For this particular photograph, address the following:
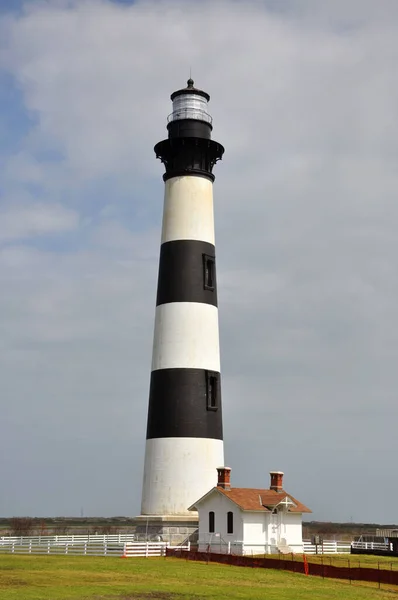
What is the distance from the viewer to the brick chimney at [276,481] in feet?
147

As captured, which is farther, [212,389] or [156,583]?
[212,389]

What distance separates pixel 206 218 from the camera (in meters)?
44.5

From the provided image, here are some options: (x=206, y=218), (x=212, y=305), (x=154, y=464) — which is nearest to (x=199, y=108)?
(x=206, y=218)

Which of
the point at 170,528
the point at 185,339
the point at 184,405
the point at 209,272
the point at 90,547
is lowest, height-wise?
the point at 90,547

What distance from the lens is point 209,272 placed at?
44.3 meters

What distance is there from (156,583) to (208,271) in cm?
1991

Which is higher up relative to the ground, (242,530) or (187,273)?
(187,273)

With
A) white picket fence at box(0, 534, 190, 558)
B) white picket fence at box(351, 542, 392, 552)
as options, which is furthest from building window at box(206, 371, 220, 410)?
white picket fence at box(351, 542, 392, 552)

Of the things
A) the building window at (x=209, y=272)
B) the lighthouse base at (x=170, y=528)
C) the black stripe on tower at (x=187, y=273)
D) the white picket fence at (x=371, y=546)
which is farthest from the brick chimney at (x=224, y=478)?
the white picket fence at (x=371, y=546)

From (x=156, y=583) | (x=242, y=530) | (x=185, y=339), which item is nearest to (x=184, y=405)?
(x=185, y=339)

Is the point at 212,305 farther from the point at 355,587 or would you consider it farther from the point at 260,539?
the point at 355,587

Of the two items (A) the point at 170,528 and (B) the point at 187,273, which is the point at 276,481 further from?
(B) the point at 187,273

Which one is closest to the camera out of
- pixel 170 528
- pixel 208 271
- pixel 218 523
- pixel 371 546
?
pixel 218 523

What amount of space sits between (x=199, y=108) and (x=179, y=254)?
29.1 ft
